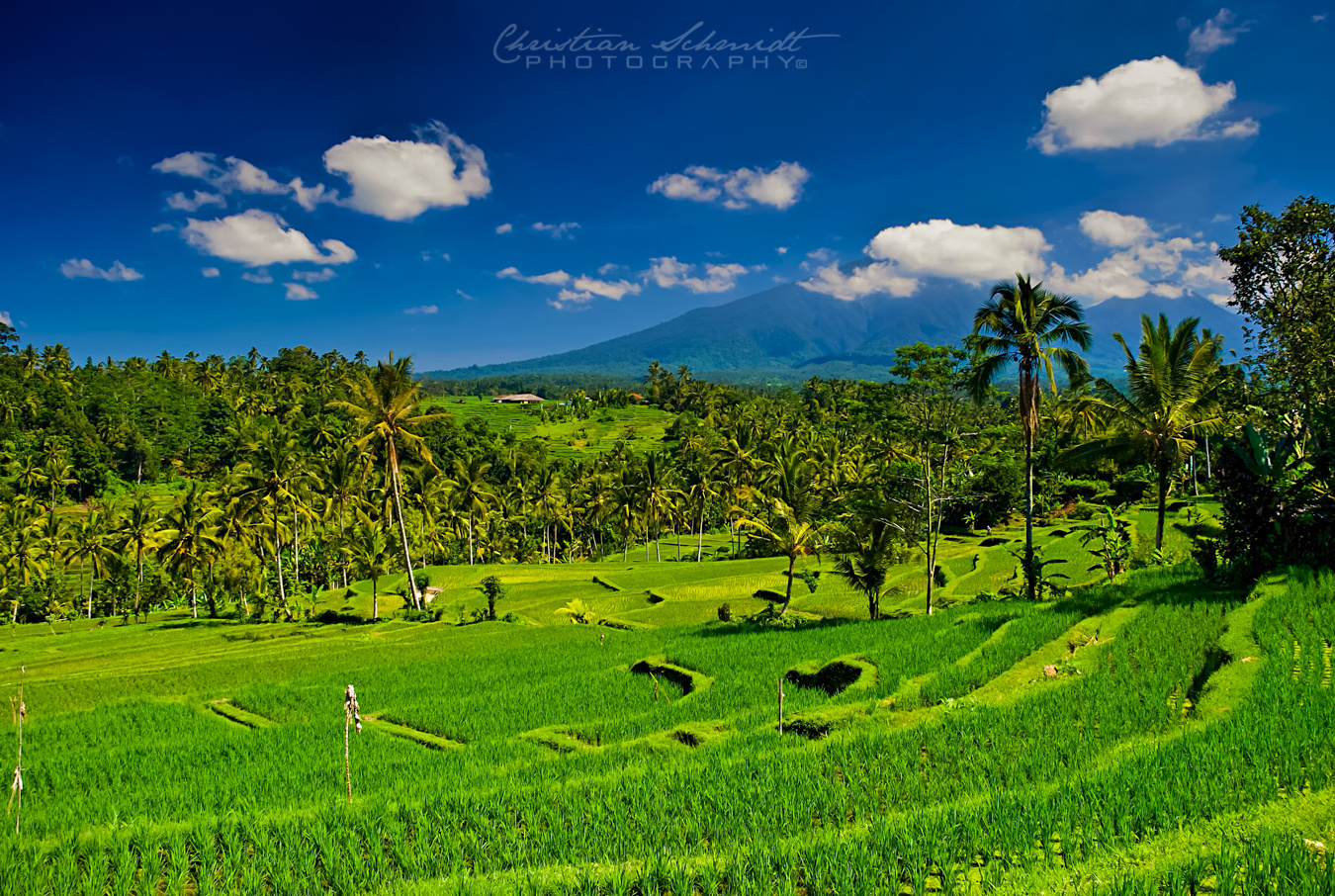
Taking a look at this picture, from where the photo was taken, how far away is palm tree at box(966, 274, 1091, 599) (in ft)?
60.3

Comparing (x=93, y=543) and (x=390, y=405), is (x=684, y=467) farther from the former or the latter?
(x=93, y=543)

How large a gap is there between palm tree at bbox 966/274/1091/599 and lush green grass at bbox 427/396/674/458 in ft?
321

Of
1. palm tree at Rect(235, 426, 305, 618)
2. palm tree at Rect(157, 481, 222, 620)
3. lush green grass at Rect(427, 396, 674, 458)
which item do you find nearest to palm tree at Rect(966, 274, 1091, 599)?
palm tree at Rect(235, 426, 305, 618)

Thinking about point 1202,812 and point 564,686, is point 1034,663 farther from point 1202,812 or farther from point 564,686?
point 564,686

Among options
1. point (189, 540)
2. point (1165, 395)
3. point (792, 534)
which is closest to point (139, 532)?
point (189, 540)

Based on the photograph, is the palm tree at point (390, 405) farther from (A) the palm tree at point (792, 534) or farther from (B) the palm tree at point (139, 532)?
(B) the palm tree at point (139, 532)

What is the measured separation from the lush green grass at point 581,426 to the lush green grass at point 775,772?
334 ft

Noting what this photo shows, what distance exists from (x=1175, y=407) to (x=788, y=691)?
14302 mm

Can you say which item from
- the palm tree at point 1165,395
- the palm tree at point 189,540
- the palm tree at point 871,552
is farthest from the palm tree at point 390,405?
the palm tree at point 1165,395

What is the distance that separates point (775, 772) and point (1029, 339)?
15.5 m

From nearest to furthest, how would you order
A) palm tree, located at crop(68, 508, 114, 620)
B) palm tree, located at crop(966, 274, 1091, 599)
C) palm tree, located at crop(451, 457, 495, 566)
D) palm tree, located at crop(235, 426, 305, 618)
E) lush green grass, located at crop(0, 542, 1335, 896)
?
lush green grass, located at crop(0, 542, 1335, 896)
palm tree, located at crop(966, 274, 1091, 599)
palm tree, located at crop(235, 426, 305, 618)
palm tree, located at crop(68, 508, 114, 620)
palm tree, located at crop(451, 457, 495, 566)

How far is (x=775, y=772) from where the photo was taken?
25.2ft

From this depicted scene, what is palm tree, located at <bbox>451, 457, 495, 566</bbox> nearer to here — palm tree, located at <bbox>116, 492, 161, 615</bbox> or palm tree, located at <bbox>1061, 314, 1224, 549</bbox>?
palm tree, located at <bbox>116, 492, 161, 615</bbox>

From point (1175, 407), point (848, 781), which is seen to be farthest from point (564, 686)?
point (1175, 407)
